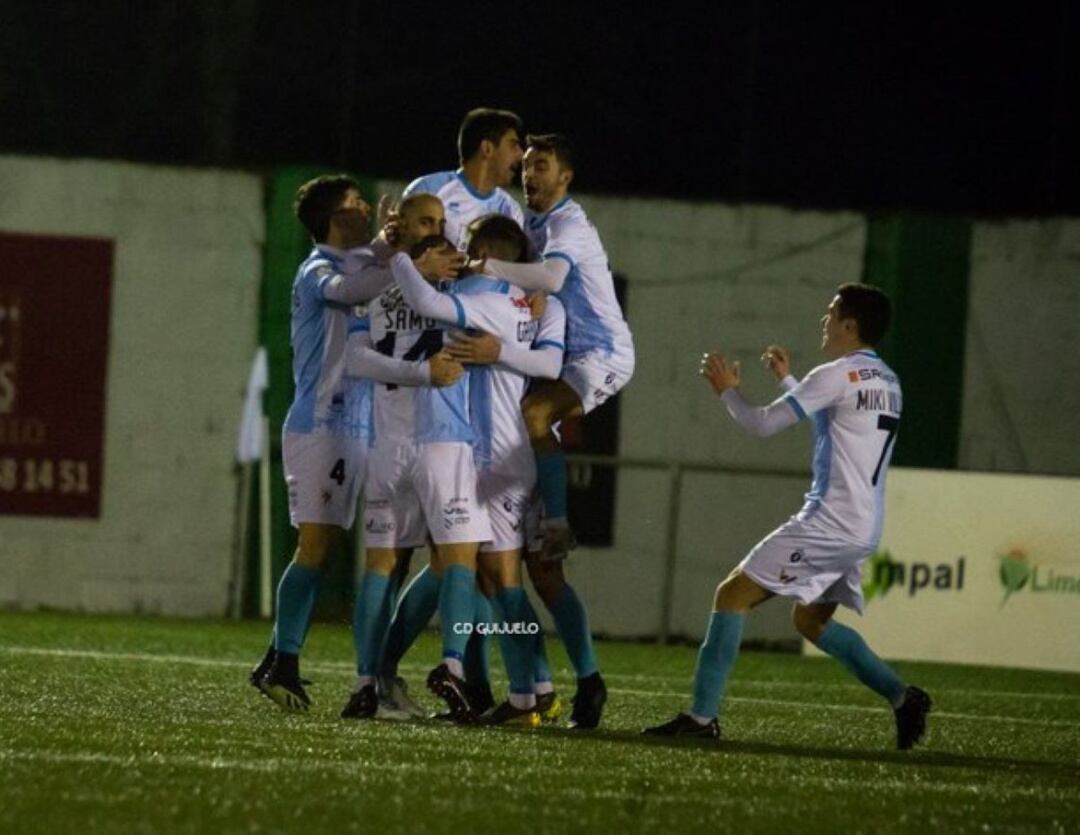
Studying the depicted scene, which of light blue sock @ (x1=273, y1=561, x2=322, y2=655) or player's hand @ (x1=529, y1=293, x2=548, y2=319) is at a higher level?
player's hand @ (x1=529, y1=293, x2=548, y2=319)

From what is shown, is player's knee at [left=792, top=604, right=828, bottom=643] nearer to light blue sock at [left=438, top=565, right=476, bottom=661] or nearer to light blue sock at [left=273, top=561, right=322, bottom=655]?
light blue sock at [left=438, top=565, right=476, bottom=661]

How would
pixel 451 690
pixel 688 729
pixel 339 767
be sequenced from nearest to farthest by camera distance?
pixel 339 767 < pixel 451 690 < pixel 688 729

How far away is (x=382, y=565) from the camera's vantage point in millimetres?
9414

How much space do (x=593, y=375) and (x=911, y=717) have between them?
164 centimetres

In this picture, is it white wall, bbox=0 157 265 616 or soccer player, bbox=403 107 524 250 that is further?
white wall, bbox=0 157 265 616

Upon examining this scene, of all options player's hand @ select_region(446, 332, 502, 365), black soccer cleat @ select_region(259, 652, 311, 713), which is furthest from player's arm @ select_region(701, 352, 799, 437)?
black soccer cleat @ select_region(259, 652, 311, 713)

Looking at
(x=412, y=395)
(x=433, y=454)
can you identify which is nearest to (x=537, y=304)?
(x=412, y=395)

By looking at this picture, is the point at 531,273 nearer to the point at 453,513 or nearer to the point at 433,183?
the point at 433,183

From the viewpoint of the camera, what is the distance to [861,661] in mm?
9445

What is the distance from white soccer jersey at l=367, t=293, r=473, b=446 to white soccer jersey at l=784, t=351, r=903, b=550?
3.83 ft

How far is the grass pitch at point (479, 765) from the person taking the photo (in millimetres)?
6691

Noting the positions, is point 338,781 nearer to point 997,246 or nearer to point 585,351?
point 585,351

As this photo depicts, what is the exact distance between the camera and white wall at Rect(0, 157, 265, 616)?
1653cm

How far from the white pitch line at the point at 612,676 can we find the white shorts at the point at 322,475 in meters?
2.50
